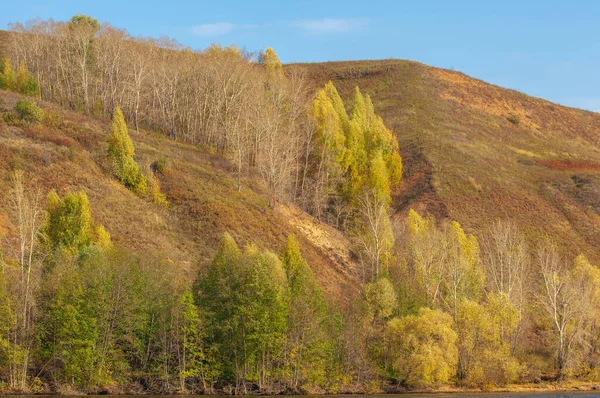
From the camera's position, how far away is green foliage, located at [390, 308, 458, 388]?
53.1 m

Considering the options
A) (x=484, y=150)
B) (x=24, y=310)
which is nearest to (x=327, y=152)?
(x=484, y=150)

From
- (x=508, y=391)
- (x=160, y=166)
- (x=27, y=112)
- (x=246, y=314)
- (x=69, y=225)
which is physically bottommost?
(x=508, y=391)

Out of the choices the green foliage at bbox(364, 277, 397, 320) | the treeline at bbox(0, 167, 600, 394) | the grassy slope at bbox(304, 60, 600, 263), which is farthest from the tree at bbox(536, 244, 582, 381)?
the grassy slope at bbox(304, 60, 600, 263)

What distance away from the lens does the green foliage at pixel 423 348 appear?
174 feet

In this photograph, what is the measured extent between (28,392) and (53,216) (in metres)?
16.5

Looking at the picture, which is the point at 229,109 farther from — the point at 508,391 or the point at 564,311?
the point at 508,391

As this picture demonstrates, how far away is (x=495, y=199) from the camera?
10794cm

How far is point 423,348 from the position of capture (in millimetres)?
53094

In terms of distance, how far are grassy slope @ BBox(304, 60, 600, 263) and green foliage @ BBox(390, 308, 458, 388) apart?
1728 inches

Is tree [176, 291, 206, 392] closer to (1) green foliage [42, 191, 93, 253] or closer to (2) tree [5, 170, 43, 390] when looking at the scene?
(2) tree [5, 170, 43, 390]

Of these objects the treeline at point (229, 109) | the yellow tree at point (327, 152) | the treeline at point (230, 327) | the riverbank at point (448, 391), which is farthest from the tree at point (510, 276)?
the yellow tree at point (327, 152)

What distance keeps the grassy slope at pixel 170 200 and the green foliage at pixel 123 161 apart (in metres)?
1.27

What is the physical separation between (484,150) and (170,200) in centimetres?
7329

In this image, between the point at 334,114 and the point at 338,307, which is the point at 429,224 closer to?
the point at 334,114
